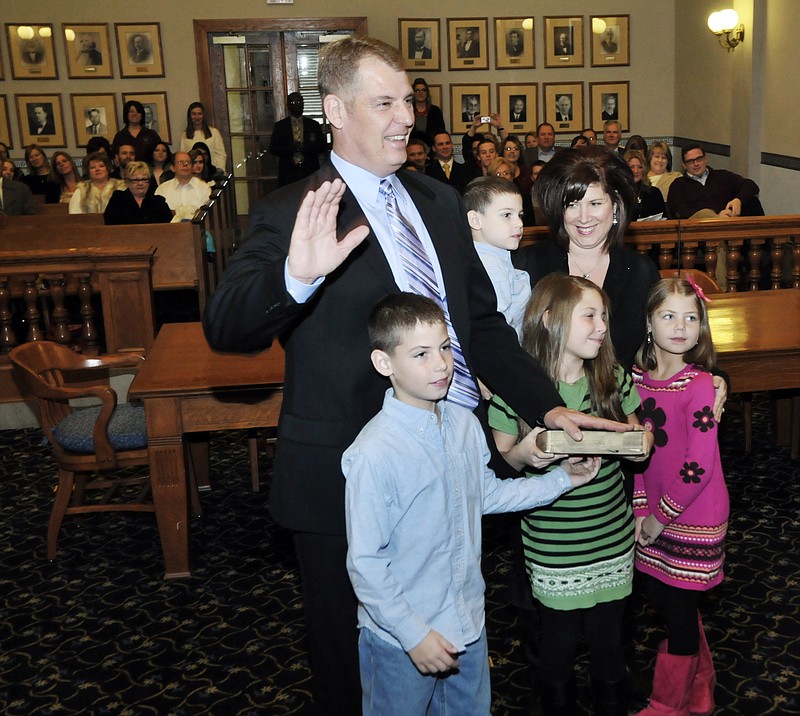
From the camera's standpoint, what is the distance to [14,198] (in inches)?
401

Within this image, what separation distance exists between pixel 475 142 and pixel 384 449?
925 centimetres

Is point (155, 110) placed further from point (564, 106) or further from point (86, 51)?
point (564, 106)

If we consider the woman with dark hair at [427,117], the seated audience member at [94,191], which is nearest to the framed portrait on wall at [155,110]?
the woman with dark hair at [427,117]

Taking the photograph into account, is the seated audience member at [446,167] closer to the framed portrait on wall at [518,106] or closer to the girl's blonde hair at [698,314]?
the framed portrait on wall at [518,106]

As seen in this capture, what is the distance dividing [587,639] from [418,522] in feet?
2.63

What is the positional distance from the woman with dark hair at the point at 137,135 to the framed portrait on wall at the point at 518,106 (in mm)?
4994

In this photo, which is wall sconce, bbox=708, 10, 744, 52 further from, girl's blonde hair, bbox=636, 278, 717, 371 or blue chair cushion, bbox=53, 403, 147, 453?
girl's blonde hair, bbox=636, 278, 717, 371

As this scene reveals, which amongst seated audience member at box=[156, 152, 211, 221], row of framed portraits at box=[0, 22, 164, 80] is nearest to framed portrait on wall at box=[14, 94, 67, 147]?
row of framed portraits at box=[0, 22, 164, 80]

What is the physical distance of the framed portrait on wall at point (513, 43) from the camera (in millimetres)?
14102

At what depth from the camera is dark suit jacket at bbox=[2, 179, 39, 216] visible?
10195 mm

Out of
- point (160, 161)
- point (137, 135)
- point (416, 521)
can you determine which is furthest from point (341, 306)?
point (137, 135)

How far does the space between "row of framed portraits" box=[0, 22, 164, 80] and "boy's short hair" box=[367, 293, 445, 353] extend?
12.5 meters

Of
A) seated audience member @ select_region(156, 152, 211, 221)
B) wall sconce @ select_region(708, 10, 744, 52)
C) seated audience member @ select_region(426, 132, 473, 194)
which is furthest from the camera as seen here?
wall sconce @ select_region(708, 10, 744, 52)

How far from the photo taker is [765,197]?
11.7m
